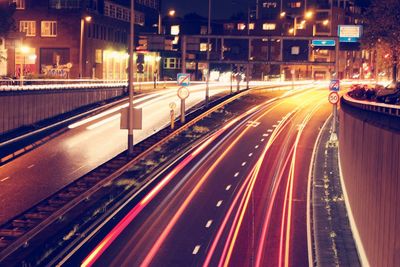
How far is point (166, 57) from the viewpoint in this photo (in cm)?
14912

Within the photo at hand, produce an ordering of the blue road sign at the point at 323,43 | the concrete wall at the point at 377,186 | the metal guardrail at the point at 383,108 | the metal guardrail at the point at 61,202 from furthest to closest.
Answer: the blue road sign at the point at 323,43
the metal guardrail at the point at 61,202
the metal guardrail at the point at 383,108
the concrete wall at the point at 377,186

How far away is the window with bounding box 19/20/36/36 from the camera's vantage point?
338ft

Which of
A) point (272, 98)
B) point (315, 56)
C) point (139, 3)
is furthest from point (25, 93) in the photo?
point (315, 56)

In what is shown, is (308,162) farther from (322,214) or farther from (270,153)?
(322,214)

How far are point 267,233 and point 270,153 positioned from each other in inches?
826

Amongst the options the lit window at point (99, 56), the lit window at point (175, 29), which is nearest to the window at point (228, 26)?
the lit window at point (175, 29)

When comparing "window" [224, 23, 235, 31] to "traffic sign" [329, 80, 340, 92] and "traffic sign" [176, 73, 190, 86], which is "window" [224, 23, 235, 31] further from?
"traffic sign" [329, 80, 340, 92]

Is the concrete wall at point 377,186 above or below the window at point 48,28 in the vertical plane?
below

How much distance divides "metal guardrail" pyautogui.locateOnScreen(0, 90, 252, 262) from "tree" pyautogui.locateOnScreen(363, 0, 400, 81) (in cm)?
3481

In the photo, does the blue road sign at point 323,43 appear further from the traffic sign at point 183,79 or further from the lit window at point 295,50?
the traffic sign at point 183,79

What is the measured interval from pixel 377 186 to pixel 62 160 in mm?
29640

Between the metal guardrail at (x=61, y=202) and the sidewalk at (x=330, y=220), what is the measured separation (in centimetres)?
1033

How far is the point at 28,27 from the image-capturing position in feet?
338

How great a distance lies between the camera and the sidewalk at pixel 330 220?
81.7 feet
